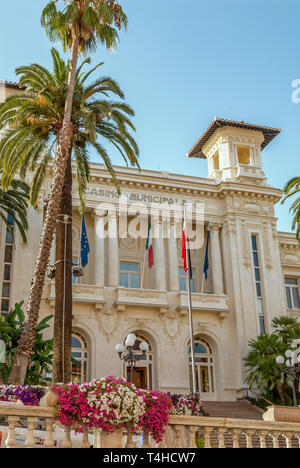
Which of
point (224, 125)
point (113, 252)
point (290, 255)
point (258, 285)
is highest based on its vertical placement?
point (224, 125)

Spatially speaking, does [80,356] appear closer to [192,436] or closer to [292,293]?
[292,293]

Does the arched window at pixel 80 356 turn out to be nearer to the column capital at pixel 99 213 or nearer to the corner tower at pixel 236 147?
the column capital at pixel 99 213

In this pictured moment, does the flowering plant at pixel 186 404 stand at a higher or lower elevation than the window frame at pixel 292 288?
lower

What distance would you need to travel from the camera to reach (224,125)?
3919cm

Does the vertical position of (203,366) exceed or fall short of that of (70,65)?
it falls short

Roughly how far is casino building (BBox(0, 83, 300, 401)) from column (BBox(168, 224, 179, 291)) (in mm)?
67

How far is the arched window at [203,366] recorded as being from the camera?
3309cm

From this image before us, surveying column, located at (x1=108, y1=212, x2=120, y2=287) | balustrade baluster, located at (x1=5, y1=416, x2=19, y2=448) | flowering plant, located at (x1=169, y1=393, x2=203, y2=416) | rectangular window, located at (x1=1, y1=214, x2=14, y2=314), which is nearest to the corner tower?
column, located at (x1=108, y1=212, x2=120, y2=287)

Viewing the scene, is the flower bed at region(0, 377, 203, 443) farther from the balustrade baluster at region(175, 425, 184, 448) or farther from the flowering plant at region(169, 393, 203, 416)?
the flowering plant at region(169, 393, 203, 416)

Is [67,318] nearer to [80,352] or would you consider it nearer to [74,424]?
[74,424]

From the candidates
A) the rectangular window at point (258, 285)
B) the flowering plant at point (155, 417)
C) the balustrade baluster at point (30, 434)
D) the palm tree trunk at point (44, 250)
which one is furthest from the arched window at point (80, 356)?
the balustrade baluster at point (30, 434)

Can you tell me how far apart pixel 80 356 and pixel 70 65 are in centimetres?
1676

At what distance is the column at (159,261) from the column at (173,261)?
475mm

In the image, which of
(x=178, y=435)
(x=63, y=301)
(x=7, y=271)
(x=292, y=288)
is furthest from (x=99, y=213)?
(x=178, y=435)
